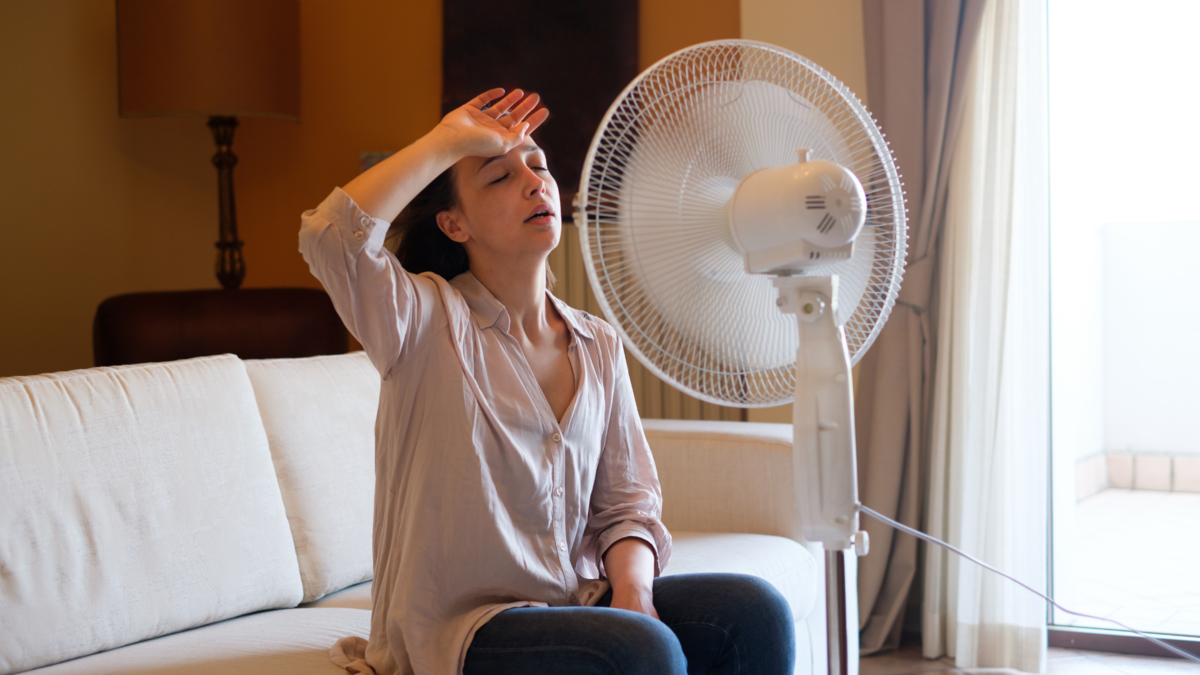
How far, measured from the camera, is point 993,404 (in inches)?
86.2

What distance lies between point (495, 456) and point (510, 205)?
0.97 ft

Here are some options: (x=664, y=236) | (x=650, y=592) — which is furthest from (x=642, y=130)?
(x=650, y=592)

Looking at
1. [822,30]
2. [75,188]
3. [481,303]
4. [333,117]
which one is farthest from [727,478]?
[75,188]

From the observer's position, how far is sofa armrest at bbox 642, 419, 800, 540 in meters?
1.83

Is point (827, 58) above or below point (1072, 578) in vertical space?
above

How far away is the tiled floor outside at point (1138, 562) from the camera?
2314 millimetres

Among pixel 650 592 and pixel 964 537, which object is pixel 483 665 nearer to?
pixel 650 592

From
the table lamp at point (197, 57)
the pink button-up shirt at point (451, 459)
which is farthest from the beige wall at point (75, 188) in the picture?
the pink button-up shirt at point (451, 459)

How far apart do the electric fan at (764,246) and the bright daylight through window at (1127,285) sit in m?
1.31

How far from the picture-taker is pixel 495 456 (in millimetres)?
1130

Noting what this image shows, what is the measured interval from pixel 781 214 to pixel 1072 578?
5.80ft

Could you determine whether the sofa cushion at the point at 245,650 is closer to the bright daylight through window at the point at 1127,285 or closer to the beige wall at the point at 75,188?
the bright daylight through window at the point at 1127,285

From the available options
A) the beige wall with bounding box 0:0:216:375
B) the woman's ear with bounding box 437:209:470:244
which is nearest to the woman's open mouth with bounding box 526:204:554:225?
the woman's ear with bounding box 437:209:470:244

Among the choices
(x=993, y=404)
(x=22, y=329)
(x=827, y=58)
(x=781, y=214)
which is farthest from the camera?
(x=22, y=329)
